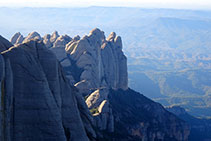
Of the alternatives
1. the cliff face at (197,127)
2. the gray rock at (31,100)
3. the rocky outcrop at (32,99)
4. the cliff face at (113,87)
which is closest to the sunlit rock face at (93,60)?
the cliff face at (113,87)

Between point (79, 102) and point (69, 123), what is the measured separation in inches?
280

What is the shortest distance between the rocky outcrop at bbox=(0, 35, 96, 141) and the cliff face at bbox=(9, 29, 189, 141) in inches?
1217

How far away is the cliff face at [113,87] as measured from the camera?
74562mm

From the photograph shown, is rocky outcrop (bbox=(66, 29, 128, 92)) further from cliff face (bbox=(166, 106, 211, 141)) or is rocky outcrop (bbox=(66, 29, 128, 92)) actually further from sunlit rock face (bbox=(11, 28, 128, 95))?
cliff face (bbox=(166, 106, 211, 141))

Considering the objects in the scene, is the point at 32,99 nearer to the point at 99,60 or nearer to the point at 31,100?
the point at 31,100

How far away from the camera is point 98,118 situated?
2247 inches

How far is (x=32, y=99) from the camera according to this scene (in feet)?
97.8

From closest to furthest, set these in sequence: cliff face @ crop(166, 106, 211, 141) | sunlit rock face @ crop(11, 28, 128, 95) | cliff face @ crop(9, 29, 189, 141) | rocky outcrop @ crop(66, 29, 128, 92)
A: cliff face @ crop(9, 29, 189, 141)
sunlit rock face @ crop(11, 28, 128, 95)
rocky outcrop @ crop(66, 29, 128, 92)
cliff face @ crop(166, 106, 211, 141)

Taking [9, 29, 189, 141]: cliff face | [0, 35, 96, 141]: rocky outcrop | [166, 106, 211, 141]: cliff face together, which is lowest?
[166, 106, 211, 141]: cliff face

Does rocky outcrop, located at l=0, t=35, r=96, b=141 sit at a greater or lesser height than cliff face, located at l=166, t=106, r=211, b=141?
greater

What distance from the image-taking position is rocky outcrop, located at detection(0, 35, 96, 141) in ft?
94.0

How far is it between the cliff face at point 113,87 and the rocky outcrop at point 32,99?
101ft

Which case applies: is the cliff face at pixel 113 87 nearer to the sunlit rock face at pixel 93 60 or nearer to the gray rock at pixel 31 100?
the sunlit rock face at pixel 93 60

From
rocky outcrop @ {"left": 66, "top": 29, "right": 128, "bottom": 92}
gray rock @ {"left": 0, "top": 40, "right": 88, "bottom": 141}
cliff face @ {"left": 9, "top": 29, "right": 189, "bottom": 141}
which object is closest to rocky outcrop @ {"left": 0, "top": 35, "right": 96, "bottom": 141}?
gray rock @ {"left": 0, "top": 40, "right": 88, "bottom": 141}
